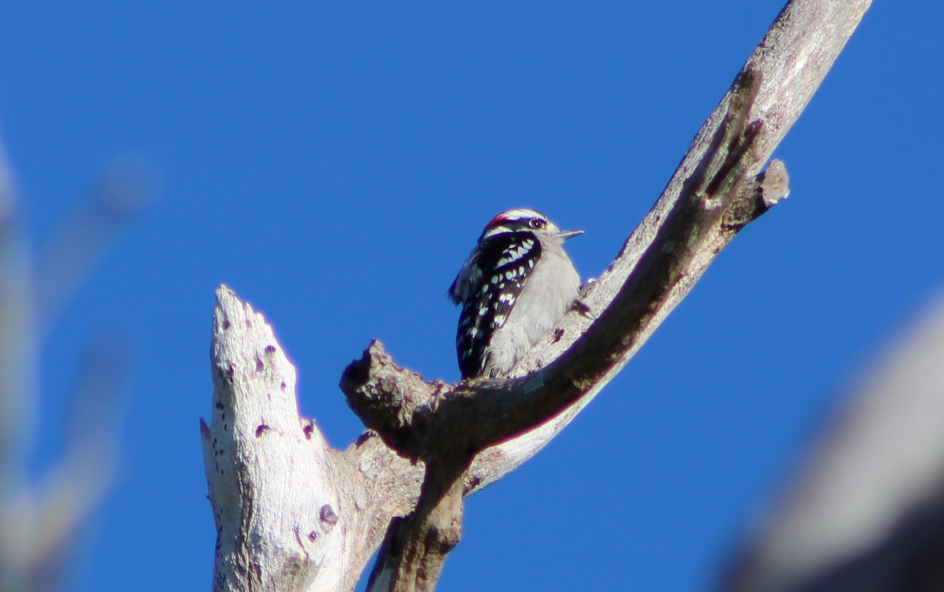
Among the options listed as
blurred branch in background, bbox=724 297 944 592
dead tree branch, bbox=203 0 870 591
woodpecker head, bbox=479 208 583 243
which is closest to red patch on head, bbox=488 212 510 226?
woodpecker head, bbox=479 208 583 243

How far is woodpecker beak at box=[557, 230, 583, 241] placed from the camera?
32.6ft

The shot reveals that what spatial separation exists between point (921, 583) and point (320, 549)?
13.6ft

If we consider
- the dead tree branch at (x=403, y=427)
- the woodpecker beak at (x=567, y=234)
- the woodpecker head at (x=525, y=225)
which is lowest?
the dead tree branch at (x=403, y=427)

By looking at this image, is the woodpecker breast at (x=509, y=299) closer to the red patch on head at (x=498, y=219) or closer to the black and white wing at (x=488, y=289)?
the black and white wing at (x=488, y=289)

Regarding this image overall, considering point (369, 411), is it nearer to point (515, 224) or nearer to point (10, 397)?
point (10, 397)

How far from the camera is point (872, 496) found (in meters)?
1.17

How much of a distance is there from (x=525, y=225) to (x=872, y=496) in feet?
29.8

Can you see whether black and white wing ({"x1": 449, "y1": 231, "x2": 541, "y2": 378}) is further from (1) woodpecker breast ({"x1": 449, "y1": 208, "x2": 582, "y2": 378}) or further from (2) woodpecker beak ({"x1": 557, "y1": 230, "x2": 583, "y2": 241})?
(2) woodpecker beak ({"x1": 557, "y1": 230, "x2": 583, "y2": 241})

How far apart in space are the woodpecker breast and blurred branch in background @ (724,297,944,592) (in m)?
6.65

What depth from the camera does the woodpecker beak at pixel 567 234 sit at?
9.93 m

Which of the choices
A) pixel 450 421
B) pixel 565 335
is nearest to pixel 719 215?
pixel 450 421

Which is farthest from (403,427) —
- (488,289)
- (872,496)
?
(488,289)

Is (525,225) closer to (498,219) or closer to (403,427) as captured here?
(498,219)

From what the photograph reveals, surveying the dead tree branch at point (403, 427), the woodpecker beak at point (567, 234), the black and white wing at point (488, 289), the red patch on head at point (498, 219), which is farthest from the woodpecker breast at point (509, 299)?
the dead tree branch at point (403, 427)
